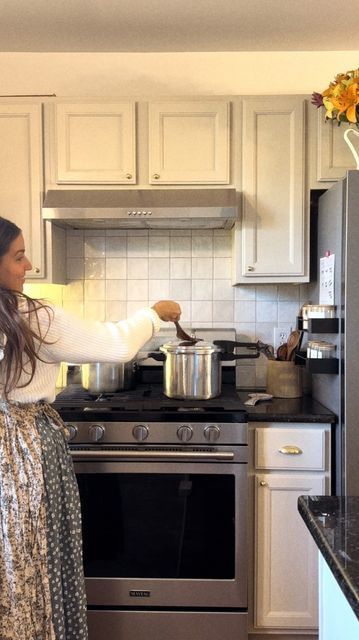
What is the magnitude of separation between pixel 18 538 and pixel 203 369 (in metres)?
0.99

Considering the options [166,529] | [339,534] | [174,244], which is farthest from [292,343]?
[339,534]

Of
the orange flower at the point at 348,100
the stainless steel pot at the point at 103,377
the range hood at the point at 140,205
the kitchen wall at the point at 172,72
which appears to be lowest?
the stainless steel pot at the point at 103,377

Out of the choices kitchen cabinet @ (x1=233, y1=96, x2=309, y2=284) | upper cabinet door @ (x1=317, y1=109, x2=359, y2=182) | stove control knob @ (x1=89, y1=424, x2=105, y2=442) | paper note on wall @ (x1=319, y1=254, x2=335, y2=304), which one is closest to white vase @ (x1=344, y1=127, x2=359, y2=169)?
upper cabinet door @ (x1=317, y1=109, x2=359, y2=182)

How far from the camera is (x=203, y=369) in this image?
88.3 inches

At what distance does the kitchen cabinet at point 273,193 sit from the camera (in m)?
2.35

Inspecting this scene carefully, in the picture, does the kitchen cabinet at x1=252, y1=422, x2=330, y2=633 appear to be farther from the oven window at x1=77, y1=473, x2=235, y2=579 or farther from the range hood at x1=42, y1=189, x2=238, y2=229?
the range hood at x1=42, y1=189, x2=238, y2=229

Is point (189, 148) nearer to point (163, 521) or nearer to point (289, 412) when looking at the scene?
point (289, 412)

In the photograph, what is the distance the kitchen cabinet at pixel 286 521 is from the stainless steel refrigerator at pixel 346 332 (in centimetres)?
9

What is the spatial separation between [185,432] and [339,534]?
120 cm

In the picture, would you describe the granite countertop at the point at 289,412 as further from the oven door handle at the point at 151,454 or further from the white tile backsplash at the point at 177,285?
the white tile backsplash at the point at 177,285

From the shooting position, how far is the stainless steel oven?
6.77ft

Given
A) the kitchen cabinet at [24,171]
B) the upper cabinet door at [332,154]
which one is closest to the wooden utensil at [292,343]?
the upper cabinet door at [332,154]

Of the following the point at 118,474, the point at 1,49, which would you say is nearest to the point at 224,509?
the point at 118,474

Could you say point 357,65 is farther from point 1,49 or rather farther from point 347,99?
point 1,49
